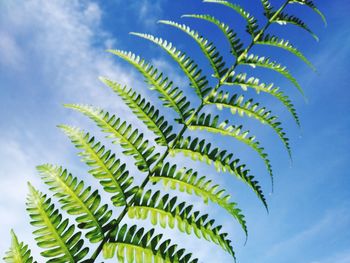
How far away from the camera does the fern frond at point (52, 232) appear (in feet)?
6.37

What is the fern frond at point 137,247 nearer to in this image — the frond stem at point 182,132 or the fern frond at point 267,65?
the frond stem at point 182,132

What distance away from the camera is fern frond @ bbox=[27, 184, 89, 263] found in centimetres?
194

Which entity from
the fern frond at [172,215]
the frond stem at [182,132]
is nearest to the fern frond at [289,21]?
the frond stem at [182,132]

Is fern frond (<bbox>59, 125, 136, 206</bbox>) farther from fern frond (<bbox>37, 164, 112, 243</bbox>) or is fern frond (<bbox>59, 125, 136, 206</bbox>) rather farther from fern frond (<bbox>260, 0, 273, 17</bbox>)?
fern frond (<bbox>260, 0, 273, 17</bbox>)

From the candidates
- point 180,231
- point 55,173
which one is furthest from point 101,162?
point 180,231

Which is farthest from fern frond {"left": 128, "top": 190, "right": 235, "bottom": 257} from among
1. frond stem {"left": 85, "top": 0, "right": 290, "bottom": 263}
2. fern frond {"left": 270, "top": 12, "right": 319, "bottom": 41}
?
fern frond {"left": 270, "top": 12, "right": 319, "bottom": 41}

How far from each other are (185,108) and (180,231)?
79 centimetres

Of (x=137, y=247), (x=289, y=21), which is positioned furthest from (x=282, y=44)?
(x=137, y=247)

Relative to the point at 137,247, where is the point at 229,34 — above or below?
above

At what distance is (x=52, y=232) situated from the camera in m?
1.96

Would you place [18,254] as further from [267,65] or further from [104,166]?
[267,65]

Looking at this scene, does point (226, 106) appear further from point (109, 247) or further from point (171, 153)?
point (109, 247)

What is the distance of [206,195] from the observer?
2137 mm

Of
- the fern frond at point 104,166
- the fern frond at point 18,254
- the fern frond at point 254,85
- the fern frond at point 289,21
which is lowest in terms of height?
the fern frond at point 18,254
